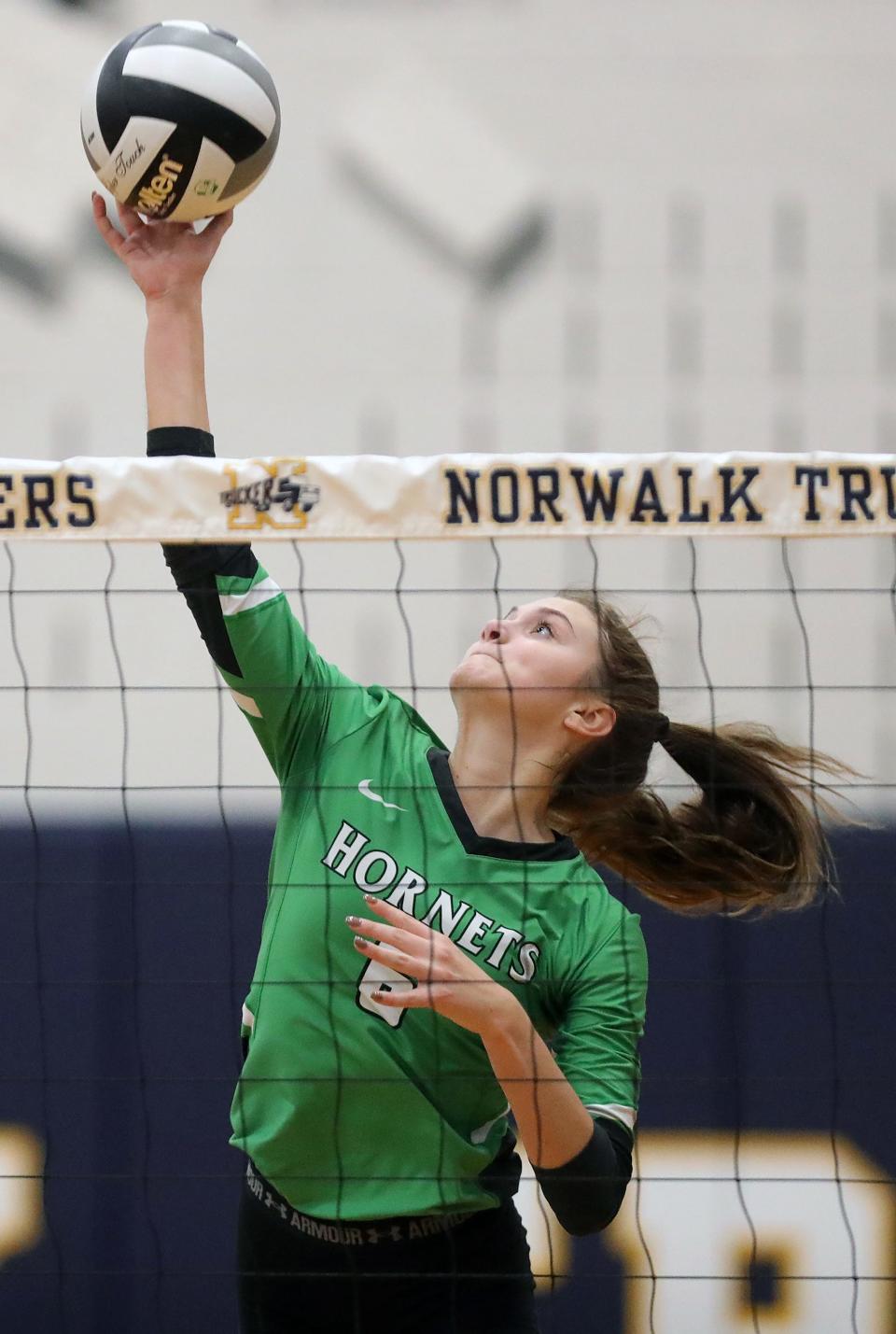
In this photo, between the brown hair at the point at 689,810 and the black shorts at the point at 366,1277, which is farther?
the brown hair at the point at 689,810

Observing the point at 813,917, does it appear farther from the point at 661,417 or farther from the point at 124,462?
the point at 124,462

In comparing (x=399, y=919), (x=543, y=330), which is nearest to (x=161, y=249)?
(x=399, y=919)

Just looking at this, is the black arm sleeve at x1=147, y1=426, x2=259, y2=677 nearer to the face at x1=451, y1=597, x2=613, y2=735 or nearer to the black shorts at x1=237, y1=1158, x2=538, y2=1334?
the face at x1=451, y1=597, x2=613, y2=735

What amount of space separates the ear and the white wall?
4.08 ft

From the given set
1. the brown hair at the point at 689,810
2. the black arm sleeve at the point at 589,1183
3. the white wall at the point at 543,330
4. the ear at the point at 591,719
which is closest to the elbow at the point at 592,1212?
the black arm sleeve at the point at 589,1183

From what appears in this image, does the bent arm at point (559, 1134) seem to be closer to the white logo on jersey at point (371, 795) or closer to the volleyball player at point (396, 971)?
the volleyball player at point (396, 971)

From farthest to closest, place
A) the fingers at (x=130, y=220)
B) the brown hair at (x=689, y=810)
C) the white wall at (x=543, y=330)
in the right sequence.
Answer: the white wall at (x=543, y=330) < the brown hair at (x=689, y=810) < the fingers at (x=130, y=220)

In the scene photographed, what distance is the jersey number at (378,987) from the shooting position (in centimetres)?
216

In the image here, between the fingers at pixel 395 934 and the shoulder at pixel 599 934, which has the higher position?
the fingers at pixel 395 934

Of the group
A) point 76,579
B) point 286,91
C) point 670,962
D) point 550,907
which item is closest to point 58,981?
point 76,579

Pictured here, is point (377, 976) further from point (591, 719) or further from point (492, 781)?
point (591, 719)

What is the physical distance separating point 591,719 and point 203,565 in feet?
2.09

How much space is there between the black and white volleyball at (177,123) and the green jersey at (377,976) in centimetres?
60

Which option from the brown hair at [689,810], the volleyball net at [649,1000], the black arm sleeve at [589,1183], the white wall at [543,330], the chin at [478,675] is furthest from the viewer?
the white wall at [543,330]
